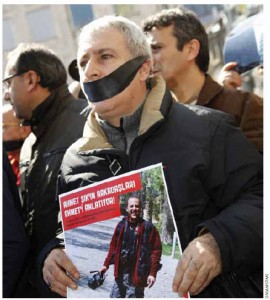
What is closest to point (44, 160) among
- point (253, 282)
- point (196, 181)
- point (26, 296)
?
point (26, 296)

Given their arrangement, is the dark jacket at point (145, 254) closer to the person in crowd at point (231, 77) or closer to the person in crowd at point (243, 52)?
the person in crowd at point (243, 52)

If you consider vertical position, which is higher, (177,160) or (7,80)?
(7,80)

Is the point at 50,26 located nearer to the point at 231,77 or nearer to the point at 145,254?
the point at 231,77

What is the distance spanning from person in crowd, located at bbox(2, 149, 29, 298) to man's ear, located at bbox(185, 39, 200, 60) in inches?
51.3

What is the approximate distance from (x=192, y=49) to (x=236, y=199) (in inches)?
53.5

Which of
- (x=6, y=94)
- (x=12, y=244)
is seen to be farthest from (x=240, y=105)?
(x=6, y=94)

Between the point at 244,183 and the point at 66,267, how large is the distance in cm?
73

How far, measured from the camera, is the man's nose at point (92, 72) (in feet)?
6.39

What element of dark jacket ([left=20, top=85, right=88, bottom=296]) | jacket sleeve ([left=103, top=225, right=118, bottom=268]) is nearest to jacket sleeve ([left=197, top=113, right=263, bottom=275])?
jacket sleeve ([left=103, top=225, right=118, bottom=268])

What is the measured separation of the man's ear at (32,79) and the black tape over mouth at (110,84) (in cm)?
97

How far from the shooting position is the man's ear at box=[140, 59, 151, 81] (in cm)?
203

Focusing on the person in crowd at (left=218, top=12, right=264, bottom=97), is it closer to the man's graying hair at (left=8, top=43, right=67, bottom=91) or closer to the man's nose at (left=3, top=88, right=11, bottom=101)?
the man's graying hair at (left=8, top=43, right=67, bottom=91)

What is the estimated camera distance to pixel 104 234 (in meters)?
1.71

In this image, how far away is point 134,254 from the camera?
1644mm
